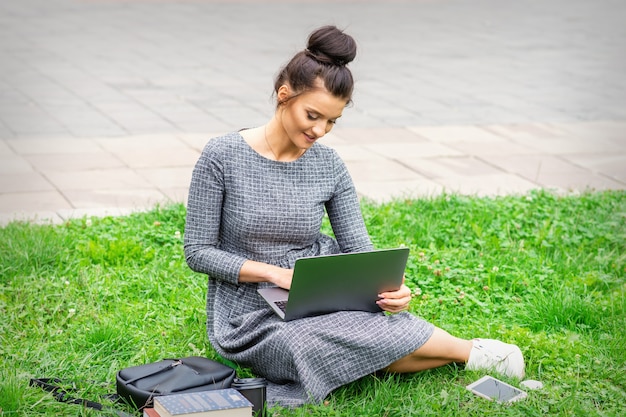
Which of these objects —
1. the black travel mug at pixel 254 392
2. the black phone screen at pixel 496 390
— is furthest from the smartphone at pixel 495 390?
the black travel mug at pixel 254 392

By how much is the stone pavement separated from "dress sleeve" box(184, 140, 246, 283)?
85.9 inches

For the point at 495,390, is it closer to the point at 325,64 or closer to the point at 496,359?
the point at 496,359

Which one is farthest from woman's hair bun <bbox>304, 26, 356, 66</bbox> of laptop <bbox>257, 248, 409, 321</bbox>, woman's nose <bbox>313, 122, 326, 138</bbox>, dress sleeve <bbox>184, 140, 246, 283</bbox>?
laptop <bbox>257, 248, 409, 321</bbox>

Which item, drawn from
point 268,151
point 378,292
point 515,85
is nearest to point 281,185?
point 268,151

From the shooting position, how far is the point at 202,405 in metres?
3.13

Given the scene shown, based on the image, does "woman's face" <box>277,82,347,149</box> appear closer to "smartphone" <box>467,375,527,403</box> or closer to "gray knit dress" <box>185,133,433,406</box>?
"gray knit dress" <box>185,133,433,406</box>

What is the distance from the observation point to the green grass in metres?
3.68

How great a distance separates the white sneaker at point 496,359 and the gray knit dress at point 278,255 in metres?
0.28

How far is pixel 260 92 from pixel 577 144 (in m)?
3.12

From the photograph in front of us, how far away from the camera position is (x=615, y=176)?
23.5 feet

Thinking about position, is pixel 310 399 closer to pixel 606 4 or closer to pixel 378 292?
pixel 378 292

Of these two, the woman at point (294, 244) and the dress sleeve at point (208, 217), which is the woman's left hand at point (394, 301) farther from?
the dress sleeve at point (208, 217)

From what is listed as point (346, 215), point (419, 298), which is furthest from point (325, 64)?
point (419, 298)

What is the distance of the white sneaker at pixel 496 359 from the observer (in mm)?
3898
